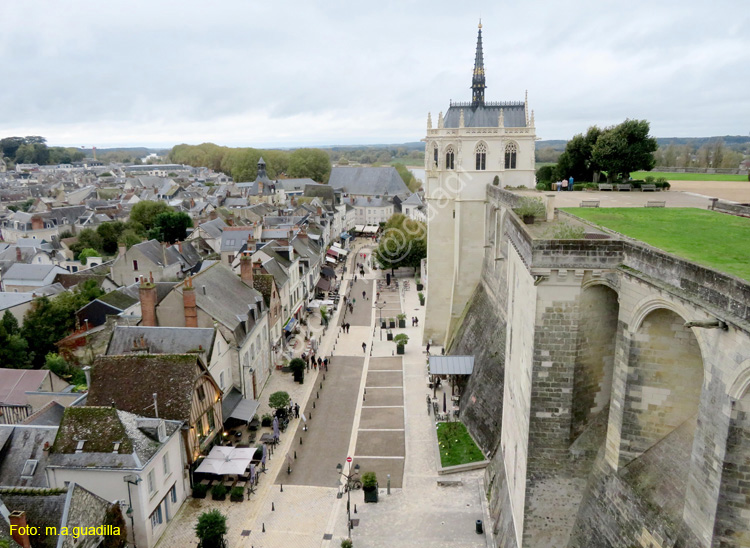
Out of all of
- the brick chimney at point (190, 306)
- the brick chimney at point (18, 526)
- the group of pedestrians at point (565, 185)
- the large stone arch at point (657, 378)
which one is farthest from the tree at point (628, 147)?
the brick chimney at point (18, 526)

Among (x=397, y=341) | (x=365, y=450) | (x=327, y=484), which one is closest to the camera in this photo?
(x=327, y=484)

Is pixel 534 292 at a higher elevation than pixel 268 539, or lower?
higher

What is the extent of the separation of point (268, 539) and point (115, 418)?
22.6 feet

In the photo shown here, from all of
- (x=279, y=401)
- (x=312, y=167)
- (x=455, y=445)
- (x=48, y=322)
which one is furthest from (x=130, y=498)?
(x=312, y=167)

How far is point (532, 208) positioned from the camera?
680 inches

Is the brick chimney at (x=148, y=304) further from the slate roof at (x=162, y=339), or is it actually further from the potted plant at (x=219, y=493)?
the potted plant at (x=219, y=493)

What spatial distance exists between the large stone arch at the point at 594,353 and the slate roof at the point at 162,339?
55.8 feet

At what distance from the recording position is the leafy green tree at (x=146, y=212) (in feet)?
229

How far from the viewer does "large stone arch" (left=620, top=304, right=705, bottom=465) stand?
11.0 meters

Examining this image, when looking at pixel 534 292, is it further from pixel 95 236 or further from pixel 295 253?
pixel 95 236

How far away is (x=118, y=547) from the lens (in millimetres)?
16469

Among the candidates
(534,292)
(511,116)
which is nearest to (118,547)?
(534,292)

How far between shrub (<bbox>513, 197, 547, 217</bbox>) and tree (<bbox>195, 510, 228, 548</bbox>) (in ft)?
47.3

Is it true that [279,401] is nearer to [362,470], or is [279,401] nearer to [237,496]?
[362,470]
